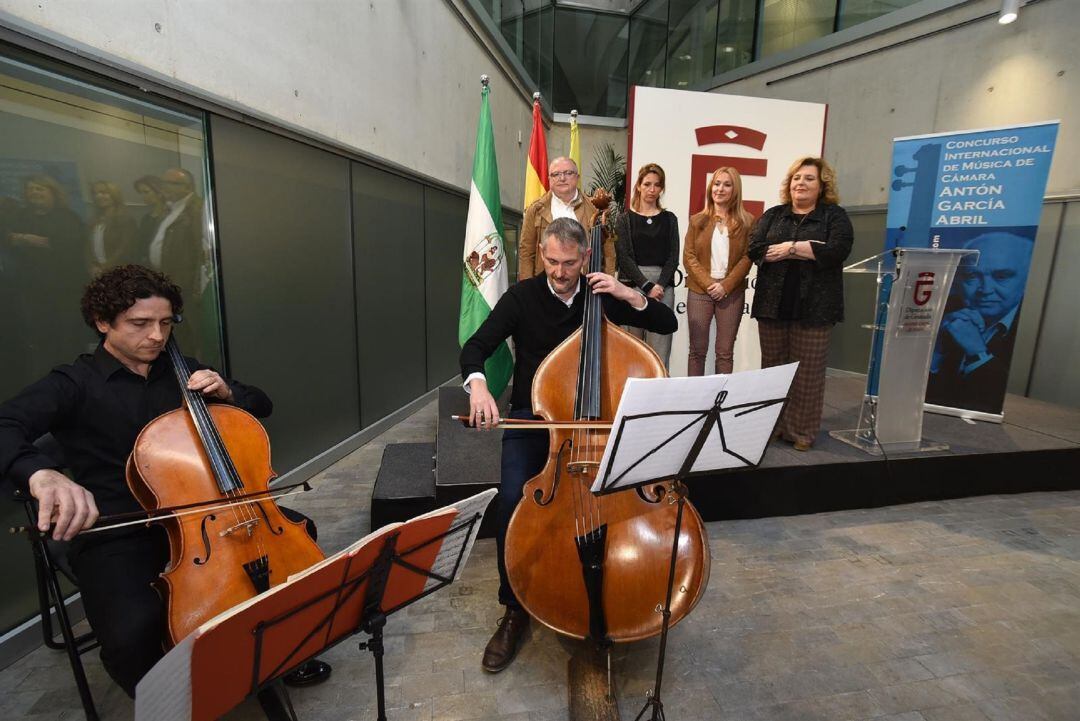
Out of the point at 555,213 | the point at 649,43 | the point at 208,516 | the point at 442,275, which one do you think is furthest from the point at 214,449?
the point at 649,43

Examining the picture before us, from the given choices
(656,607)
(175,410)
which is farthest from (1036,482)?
(175,410)

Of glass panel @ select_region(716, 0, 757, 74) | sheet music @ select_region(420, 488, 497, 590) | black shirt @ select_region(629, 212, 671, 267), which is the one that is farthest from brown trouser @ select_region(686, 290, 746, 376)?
glass panel @ select_region(716, 0, 757, 74)

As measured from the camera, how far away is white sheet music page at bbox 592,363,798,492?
1.16m

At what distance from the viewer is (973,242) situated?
3.58 metres

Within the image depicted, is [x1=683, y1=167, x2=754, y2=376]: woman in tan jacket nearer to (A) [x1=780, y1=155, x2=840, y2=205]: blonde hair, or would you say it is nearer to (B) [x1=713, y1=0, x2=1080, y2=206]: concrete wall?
(A) [x1=780, y1=155, x2=840, y2=205]: blonde hair

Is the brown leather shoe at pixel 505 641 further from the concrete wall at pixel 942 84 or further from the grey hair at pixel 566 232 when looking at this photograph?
the concrete wall at pixel 942 84

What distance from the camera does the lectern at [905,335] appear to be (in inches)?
115

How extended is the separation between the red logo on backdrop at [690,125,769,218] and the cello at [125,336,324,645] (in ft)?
11.6

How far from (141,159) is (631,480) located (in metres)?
2.16

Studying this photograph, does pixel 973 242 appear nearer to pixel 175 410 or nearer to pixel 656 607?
pixel 656 607

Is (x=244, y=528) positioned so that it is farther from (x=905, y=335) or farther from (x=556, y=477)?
(x=905, y=335)

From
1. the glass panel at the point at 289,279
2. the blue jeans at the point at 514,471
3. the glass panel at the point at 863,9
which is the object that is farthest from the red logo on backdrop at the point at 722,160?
the blue jeans at the point at 514,471

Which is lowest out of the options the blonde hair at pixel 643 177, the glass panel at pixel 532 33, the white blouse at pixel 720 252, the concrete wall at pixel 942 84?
the white blouse at pixel 720 252

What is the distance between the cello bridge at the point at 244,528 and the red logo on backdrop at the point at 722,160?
143 inches
